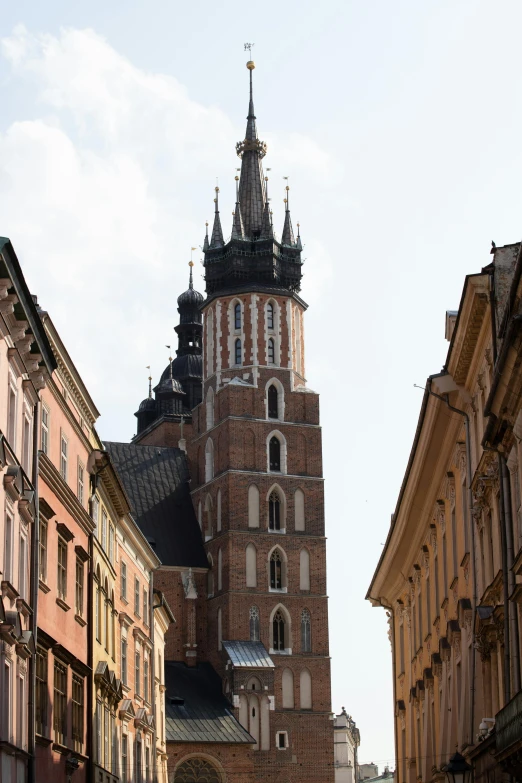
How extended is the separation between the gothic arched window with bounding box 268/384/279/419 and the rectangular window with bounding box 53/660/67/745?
54.6 metres

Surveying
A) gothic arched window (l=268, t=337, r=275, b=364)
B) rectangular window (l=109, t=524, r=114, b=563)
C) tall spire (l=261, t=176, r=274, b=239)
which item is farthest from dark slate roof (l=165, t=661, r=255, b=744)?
rectangular window (l=109, t=524, r=114, b=563)

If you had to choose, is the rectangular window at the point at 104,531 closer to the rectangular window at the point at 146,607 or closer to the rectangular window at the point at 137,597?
the rectangular window at the point at 137,597

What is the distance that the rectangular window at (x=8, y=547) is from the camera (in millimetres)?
22234

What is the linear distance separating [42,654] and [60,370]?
655cm

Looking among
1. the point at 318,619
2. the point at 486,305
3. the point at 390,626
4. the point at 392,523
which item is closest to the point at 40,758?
the point at 486,305

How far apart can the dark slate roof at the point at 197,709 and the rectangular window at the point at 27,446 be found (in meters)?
47.3

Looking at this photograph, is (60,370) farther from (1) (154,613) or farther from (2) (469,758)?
(1) (154,613)

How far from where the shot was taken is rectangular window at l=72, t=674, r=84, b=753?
29891mm

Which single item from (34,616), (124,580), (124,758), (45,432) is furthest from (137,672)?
(34,616)

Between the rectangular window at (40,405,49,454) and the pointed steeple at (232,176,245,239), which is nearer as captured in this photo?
the rectangular window at (40,405,49,454)

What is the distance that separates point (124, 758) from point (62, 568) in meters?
13.4

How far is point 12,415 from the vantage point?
76.0 feet

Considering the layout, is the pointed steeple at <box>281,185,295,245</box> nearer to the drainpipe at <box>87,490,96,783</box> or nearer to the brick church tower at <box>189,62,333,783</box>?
the brick church tower at <box>189,62,333,783</box>

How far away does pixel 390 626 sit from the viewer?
47312 millimetres
